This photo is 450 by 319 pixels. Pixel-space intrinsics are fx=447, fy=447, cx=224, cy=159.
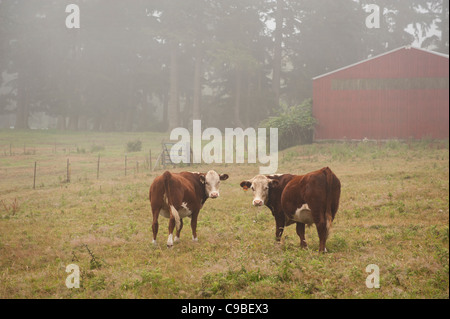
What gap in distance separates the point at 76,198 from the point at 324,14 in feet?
146

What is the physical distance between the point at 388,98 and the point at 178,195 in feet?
85.5

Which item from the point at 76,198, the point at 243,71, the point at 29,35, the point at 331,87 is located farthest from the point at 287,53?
the point at 76,198

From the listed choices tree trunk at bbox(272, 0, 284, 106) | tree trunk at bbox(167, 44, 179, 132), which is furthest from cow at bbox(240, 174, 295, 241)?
tree trunk at bbox(272, 0, 284, 106)

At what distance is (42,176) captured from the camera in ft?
71.6

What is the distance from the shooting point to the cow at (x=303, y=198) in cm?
812

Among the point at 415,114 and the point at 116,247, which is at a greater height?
the point at 415,114

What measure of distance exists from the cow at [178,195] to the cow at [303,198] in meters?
1.17

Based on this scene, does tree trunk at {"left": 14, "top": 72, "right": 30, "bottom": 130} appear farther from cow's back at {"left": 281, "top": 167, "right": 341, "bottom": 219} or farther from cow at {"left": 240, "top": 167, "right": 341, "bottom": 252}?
cow's back at {"left": 281, "top": 167, "right": 341, "bottom": 219}

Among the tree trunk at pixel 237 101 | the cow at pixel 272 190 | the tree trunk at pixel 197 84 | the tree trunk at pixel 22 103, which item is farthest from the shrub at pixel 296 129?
the tree trunk at pixel 22 103

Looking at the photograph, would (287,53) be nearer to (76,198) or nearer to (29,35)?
(29,35)

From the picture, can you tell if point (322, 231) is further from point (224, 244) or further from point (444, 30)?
point (444, 30)

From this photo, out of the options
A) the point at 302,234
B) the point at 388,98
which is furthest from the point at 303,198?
the point at 388,98

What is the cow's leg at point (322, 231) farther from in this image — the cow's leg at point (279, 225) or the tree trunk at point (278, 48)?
the tree trunk at point (278, 48)

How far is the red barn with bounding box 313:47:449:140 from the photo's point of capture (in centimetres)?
3081
